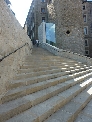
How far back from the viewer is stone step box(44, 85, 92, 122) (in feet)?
9.16

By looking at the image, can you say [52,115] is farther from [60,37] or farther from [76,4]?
[76,4]

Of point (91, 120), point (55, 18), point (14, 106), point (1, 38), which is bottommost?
point (91, 120)

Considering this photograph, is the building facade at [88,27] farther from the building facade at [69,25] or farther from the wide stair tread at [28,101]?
the wide stair tread at [28,101]

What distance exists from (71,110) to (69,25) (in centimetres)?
1677

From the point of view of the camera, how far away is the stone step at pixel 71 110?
279 centimetres

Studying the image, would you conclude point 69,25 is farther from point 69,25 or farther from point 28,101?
point 28,101

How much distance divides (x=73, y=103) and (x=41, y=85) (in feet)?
3.26

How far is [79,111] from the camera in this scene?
3447mm

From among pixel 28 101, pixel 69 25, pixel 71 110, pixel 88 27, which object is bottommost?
pixel 71 110

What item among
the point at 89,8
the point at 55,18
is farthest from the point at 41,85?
the point at 89,8

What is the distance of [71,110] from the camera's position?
321cm

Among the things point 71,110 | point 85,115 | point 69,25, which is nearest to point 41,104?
point 71,110

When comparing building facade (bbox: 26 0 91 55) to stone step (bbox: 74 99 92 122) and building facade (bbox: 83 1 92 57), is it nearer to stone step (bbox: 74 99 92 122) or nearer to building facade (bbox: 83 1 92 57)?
building facade (bbox: 83 1 92 57)

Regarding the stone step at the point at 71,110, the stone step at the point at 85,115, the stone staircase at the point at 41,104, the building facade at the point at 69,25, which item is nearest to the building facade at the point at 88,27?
the building facade at the point at 69,25
